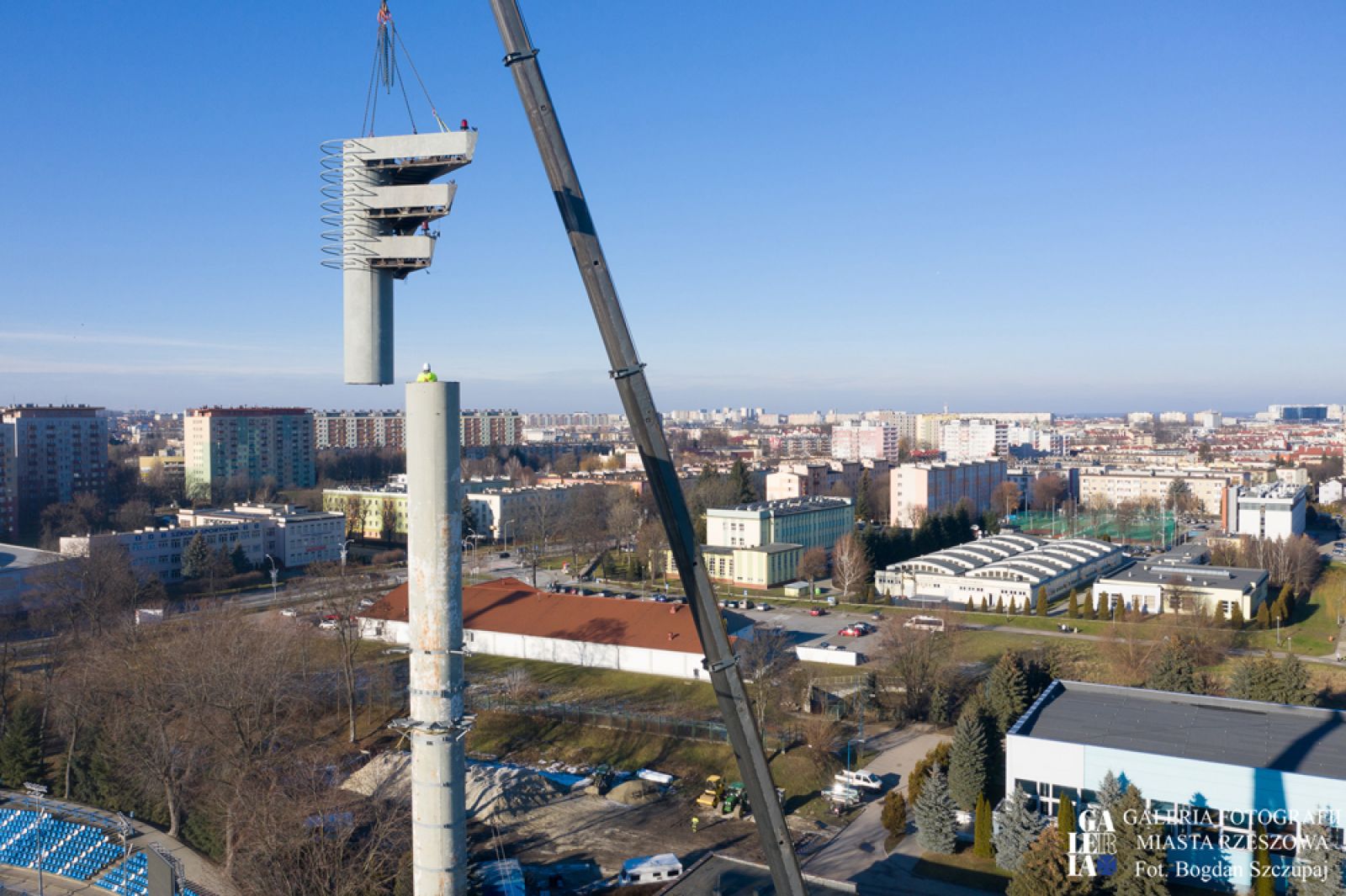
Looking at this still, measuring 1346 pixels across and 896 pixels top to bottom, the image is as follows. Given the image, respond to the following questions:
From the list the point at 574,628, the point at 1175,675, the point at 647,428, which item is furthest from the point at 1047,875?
the point at 574,628

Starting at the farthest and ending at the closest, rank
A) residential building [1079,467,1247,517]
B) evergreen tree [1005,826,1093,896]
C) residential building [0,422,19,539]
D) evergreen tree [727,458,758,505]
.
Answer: residential building [1079,467,1247,517]
evergreen tree [727,458,758,505]
residential building [0,422,19,539]
evergreen tree [1005,826,1093,896]

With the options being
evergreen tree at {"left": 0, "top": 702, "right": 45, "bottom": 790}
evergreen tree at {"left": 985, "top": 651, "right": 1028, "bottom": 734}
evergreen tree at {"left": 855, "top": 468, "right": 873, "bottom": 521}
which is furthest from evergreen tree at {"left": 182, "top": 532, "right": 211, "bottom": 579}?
evergreen tree at {"left": 985, "top": 651, "right": 1028, "bottom": 734}

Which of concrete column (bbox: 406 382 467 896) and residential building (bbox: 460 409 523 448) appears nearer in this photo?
concrete column (bbox: 406 382 467 896)

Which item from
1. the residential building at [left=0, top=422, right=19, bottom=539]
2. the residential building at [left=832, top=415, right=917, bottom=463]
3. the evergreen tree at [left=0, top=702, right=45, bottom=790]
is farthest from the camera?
the residential building at [left=832, top=415, right=917, bottom=463]

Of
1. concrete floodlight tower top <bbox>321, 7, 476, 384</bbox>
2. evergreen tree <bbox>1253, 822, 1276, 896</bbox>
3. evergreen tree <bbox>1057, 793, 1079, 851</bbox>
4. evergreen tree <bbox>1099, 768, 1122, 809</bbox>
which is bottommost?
evergreen tree <bbox>1253, 822, 1276, 896</bbox>

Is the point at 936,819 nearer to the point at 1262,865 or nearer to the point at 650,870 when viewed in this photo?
the point at 1262,865

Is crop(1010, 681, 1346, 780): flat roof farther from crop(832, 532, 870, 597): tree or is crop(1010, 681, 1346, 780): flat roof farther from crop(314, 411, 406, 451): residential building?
crop(314, 411, 406, 451): residential building

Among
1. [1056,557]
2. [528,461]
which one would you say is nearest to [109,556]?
[1056,557]

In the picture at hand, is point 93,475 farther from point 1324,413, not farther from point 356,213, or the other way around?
point 1324,413
